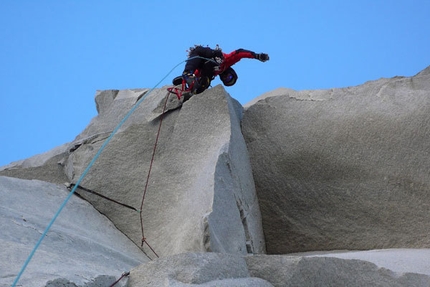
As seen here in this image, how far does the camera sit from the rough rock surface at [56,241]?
2.66m

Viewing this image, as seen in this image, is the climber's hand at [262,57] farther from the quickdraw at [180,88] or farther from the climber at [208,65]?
the quickdraw at [180,88]

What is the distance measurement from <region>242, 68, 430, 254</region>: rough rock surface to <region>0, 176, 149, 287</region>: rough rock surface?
1.10 meters

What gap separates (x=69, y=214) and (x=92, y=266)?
1.08m

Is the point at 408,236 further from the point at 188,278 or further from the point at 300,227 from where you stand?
the point at 188,278

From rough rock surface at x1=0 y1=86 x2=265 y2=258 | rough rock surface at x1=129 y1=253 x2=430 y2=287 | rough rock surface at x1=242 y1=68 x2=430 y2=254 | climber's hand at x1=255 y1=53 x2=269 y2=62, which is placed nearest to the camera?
rough rock surface at x1=129 y1=253 x2=430 y2=287

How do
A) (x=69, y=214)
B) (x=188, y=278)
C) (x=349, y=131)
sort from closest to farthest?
1. (x=188, y=278)
2. (x=69, y=214)
3. (x=349, y=131)

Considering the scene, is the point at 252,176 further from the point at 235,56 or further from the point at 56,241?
the point at 56,241

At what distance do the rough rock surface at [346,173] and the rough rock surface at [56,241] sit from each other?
110cm

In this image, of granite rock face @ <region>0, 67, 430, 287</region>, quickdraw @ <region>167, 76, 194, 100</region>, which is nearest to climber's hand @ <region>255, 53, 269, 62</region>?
granite rock face @ <region>0, 67, 430, 287</region>

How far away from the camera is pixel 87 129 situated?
198 inches

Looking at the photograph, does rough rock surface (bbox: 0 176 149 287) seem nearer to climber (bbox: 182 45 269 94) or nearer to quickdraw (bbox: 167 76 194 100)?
quickdraw (bbox: 167 76 194 100)

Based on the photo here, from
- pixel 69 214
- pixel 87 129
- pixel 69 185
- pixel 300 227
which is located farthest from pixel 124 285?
pixel 87 129

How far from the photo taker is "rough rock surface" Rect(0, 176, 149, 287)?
8.73 feet

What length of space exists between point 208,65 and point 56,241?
185cm
